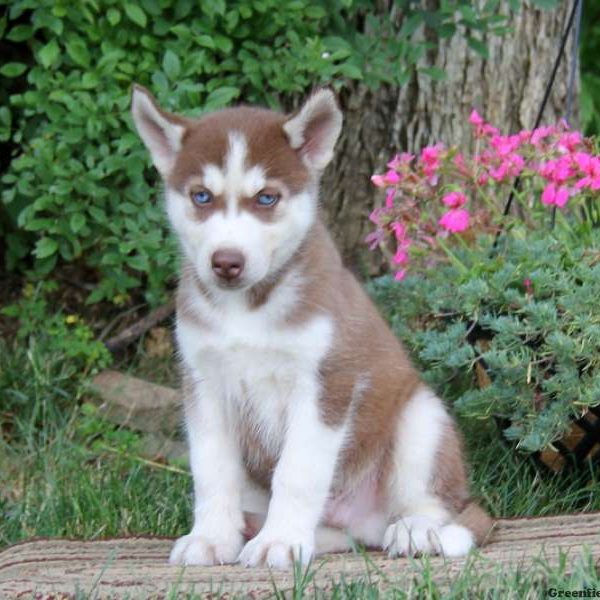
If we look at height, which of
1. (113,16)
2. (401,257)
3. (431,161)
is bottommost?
(401,257)

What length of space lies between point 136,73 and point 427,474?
256 centimetres

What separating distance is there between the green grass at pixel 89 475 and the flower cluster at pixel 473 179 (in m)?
0.90

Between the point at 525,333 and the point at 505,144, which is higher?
the point at 505,144

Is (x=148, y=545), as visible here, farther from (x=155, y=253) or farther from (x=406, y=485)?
(x=155, y=253)

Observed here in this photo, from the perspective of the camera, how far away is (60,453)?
5.55m

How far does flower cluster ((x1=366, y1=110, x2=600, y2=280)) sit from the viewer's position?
16.6 ft

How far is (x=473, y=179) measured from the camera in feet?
17.4

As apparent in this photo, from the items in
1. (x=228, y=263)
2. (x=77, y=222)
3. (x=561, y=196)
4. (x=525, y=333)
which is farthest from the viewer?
(x=77, y=222)

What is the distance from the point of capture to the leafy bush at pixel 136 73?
552 centimetres

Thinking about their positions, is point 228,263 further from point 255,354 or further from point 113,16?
point 113,16

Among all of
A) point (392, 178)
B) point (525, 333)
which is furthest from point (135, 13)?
point (525, 333)

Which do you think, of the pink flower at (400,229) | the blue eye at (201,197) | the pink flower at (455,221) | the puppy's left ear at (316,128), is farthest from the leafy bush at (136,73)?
the blue eye at (201,197)

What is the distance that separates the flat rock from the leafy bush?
1.87ft

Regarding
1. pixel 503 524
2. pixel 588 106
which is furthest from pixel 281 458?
pixel 588 106
